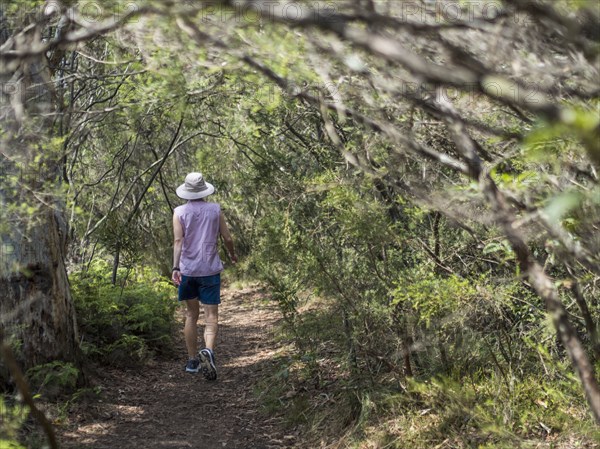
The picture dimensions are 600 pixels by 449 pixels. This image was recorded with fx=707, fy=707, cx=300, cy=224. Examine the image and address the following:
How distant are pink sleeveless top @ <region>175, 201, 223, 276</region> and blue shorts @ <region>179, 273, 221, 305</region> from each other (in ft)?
0.25

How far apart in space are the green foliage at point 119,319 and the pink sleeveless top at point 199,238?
1284 millimetres

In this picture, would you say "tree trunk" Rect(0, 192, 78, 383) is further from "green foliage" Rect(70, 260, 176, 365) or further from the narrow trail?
"green foliage" Rect(70, 260, 176, 365)

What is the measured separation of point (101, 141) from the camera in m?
11.0

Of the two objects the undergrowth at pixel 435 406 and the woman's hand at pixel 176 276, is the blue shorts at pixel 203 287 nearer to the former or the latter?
the woman's hand at pixel 176 276

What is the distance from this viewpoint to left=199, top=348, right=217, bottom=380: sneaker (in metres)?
7.33

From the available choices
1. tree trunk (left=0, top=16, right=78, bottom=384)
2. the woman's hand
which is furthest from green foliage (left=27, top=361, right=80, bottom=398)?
the woman's hand

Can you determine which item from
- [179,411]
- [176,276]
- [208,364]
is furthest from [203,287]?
[179,411]

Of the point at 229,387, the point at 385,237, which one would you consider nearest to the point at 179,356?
the point at 229,387

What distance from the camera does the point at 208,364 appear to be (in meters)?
7.43

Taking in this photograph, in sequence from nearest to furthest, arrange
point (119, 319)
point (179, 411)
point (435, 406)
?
point (435, 406), point (179, 411), point (119, 319)

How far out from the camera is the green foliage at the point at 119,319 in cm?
780

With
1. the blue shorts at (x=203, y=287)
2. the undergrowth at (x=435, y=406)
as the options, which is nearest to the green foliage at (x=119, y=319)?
the blue shorts at (x=203, y=287)

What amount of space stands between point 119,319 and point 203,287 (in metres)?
1.35

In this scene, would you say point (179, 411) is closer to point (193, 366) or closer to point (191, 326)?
point (193, 366)
